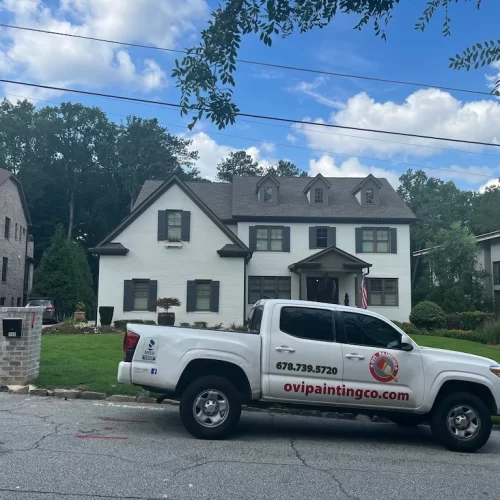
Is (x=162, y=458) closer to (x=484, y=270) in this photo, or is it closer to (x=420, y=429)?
(x=420, y=429)

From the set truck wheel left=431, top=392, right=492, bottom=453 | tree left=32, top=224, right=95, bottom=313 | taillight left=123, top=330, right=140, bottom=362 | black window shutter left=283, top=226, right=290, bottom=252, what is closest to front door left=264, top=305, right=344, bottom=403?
truck wheel left=431, top=392, right=492, bottom=453

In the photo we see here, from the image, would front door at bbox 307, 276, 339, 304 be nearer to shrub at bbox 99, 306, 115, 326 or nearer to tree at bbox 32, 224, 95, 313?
shrub at bbox 99, 306, 115, 326

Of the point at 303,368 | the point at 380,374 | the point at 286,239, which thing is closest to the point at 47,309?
the point at 286,239

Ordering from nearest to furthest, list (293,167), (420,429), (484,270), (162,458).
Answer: (162,458) → (420,429) → (484,270) → (293,167)

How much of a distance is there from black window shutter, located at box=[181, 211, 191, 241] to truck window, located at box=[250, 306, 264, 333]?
61.2 ft

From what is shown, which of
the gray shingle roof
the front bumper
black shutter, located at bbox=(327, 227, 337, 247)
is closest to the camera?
the front bumper

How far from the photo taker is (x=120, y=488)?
511 centimetres

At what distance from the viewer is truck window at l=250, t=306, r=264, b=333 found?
8.06 meters

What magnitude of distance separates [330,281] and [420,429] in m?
21.4

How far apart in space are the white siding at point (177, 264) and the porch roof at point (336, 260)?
370 cm

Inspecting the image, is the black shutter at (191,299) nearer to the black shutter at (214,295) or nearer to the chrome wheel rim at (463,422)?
the black shutter at (214,295)

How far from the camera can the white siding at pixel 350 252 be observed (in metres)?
30.5

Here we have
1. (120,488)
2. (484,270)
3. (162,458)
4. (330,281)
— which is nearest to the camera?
(120,488)

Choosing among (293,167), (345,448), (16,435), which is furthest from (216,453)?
(293,167)
